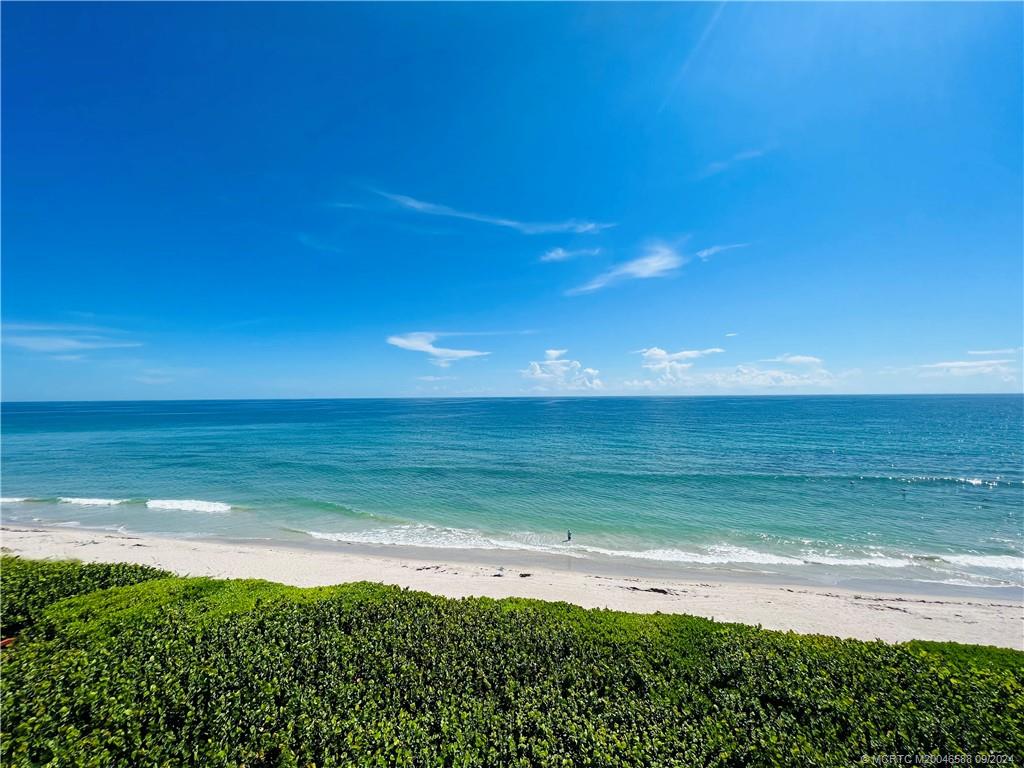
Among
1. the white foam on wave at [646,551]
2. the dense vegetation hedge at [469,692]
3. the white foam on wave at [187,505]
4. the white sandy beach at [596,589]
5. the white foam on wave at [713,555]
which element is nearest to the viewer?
the dense vegetation hedge at [469,692]

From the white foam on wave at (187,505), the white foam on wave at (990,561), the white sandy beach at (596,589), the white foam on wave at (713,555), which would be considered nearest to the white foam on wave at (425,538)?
the white sandy beach at (596,589)

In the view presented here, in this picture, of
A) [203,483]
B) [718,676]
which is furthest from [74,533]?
[718,676]

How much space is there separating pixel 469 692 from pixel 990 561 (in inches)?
1131

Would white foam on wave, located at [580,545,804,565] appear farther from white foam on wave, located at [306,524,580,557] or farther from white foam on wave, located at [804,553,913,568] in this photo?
white foam on wave, located at [306,524,580,557]

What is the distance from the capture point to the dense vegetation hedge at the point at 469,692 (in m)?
5.66

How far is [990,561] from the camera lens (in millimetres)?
19938

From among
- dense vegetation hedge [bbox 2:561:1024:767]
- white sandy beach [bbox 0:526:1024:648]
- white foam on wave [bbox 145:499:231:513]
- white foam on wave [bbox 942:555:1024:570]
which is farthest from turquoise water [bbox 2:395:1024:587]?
dense vegetation hedge [bbox 2:561:1024:767]

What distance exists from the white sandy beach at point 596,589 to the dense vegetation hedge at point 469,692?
16.2 feet

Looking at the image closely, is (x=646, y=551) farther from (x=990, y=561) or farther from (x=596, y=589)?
(x=990, y=561)

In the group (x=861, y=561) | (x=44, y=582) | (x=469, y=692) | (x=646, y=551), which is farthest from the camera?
(x=646, y=551)

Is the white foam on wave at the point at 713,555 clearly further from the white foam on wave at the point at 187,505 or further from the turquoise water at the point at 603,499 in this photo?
the white foam on wave at the point at 187,505

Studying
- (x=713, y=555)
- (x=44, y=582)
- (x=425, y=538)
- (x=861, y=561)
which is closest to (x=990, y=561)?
(x=861, y=561)

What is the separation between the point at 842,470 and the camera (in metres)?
39.3

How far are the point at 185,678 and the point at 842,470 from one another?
51.2 meters
